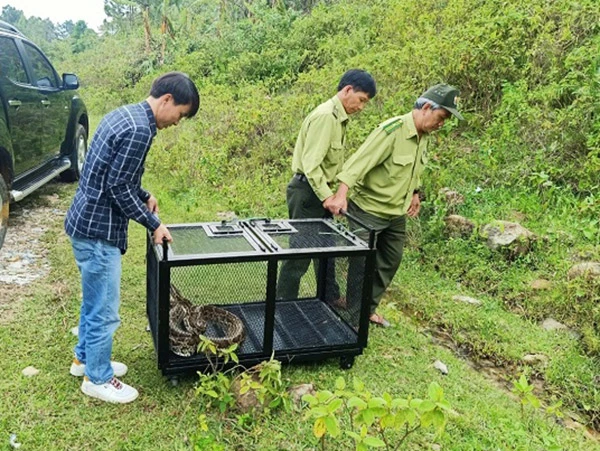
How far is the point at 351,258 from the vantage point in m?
3.24

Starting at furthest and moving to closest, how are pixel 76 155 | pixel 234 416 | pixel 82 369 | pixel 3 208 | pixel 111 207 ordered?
pixel 76 155, pixel 3 208, pixel 82 369, pixel 234 416, pixel 111 207

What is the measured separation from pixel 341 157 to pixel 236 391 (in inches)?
68.7

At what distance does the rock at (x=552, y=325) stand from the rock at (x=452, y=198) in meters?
1.53

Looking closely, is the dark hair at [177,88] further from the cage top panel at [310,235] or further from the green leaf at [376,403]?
the green leaf at [376,403]

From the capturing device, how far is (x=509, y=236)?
180 inches

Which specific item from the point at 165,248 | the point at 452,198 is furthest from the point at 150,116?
the point at 452,198

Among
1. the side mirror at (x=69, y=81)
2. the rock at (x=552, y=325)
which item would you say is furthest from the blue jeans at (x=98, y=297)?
the side mirror at (x=69, y=81)

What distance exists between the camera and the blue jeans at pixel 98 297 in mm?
2594

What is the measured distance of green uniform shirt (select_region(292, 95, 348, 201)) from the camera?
11.4 ft

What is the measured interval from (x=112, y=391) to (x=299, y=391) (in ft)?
3.08

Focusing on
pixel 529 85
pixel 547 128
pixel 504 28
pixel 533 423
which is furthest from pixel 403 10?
pixel 533 423

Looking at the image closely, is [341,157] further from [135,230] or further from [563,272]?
[135,230]

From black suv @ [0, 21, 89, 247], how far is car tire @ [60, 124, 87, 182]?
1 cm

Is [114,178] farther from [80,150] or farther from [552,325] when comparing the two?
[80,150]
